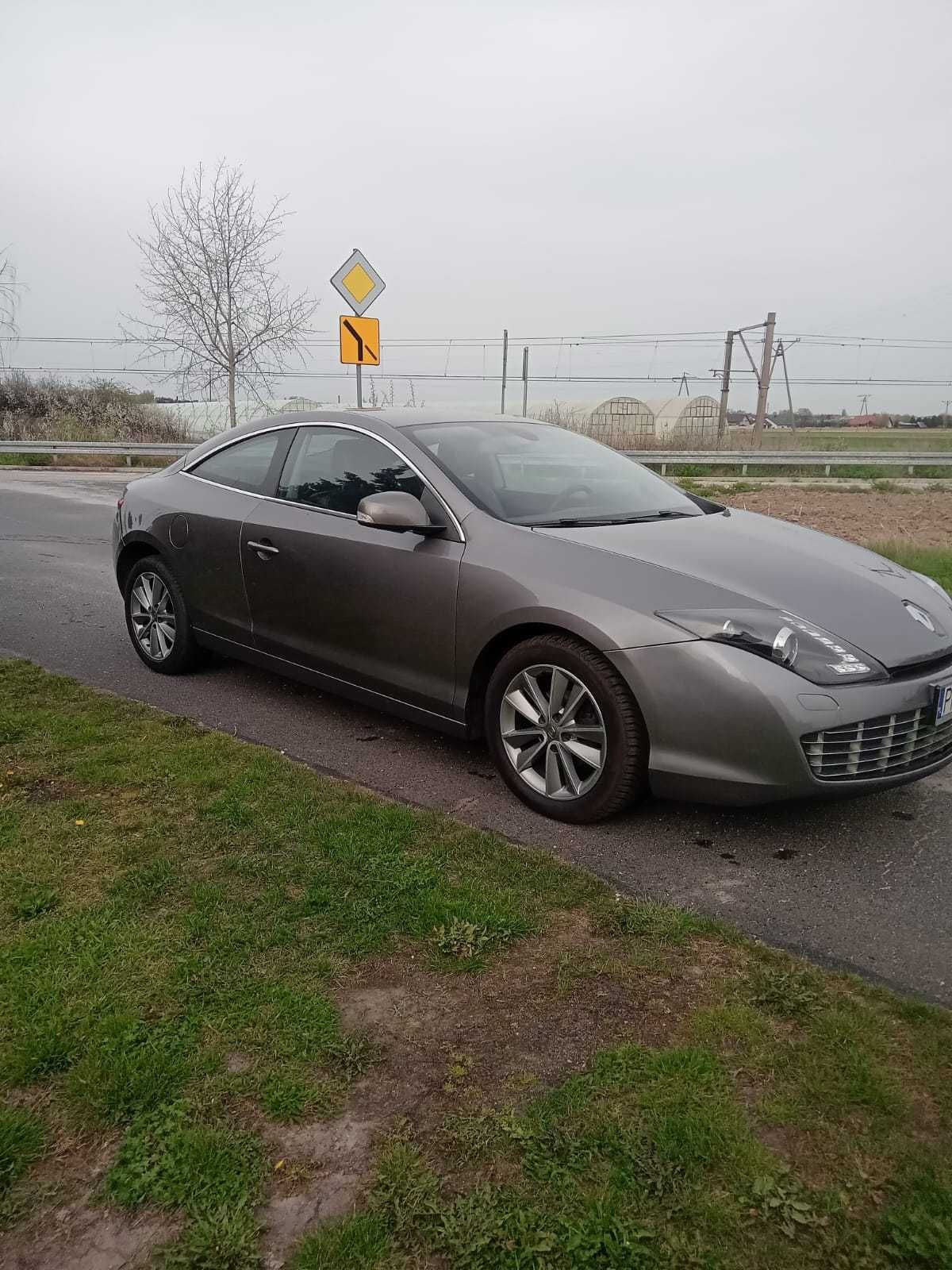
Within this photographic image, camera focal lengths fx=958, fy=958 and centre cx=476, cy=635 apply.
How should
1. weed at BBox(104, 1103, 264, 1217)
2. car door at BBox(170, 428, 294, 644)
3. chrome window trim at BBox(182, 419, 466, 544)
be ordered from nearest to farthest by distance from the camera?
1. weed at BBox(104, 1103, 264, 1217)
2. chrome window trim at BBox(182, 419, 466, 544)
3. car door at BBox(170, 428, 294, 644)

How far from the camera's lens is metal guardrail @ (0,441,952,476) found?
886 inches

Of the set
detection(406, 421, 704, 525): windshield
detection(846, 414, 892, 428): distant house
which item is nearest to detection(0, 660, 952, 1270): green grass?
detection(406, 421, 704, 525): windshield

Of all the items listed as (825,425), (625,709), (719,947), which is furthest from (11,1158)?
(825,425)

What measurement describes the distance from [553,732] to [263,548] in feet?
6.09

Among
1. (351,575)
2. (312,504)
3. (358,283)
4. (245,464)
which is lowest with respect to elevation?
(351,575)

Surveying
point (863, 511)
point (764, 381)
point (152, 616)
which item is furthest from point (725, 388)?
point (152, 616)

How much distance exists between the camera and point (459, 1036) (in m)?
2.37

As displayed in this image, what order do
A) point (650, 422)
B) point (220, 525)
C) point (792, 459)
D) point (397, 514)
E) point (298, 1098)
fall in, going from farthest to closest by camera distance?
point (650, 422) → point (792, 459) → point (220, 525) → point (397, 514) → point (298, 1098)

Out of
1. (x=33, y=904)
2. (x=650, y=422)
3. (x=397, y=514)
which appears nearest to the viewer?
(x=33, y=904)

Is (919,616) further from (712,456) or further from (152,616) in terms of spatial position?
(712,456)

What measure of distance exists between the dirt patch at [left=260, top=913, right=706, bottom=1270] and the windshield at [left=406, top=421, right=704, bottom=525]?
1.86 meters

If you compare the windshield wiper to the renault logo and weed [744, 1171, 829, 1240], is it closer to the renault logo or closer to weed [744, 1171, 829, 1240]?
the renault logo

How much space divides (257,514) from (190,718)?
3.48ft

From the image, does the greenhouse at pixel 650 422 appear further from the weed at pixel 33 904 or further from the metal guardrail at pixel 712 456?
the weed at pixel 33 904
